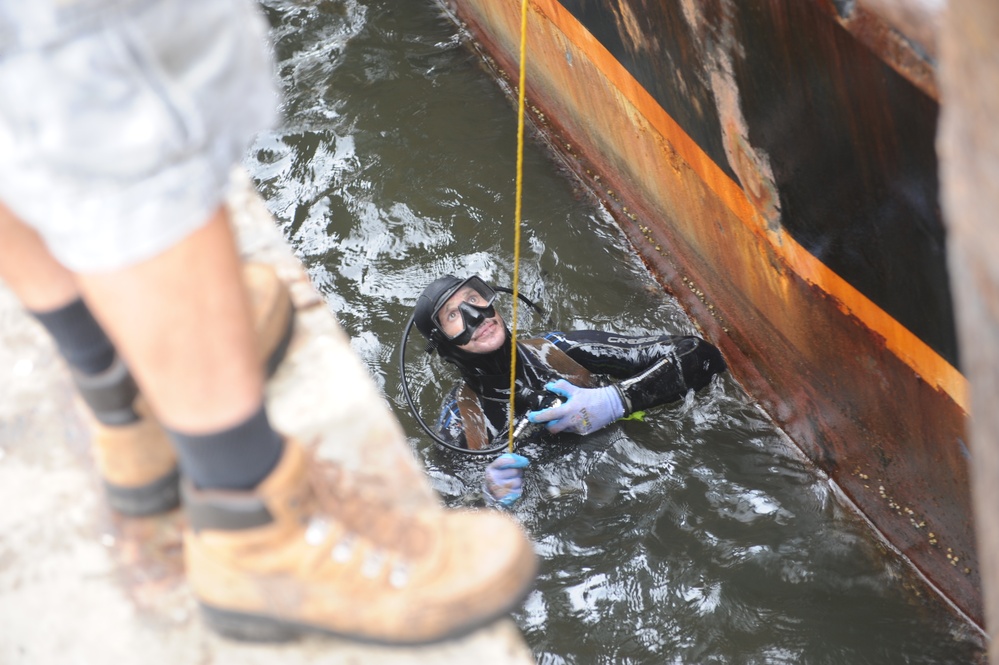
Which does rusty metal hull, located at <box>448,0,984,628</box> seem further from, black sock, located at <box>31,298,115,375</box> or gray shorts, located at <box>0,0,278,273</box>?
black sock, located at <box>31,298,115,375</box>

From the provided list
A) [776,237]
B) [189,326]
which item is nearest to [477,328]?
[776,237]

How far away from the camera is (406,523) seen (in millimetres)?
1559

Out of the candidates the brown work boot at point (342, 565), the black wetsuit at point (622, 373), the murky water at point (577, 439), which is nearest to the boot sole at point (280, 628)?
the brown work boot at point (342, 565)

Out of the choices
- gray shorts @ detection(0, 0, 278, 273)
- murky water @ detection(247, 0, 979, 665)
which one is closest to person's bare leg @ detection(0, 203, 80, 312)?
gray shorts @ detection(0, 0, 278, 273)

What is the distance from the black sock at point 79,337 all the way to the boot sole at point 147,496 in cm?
25

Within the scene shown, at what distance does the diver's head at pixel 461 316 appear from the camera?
3.99 metres

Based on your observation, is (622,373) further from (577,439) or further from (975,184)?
(975,184)

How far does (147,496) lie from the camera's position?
1.76m

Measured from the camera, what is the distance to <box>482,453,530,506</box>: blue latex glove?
3.80 m

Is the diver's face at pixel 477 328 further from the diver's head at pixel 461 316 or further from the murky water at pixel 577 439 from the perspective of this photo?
the murky water at pixel 577 439

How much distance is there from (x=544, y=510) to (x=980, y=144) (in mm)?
3337

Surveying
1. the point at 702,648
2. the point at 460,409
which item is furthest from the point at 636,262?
the point at 702,648

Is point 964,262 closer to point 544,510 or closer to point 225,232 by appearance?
point 225,232

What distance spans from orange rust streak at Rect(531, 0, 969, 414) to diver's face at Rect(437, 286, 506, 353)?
43.3 inches
